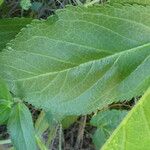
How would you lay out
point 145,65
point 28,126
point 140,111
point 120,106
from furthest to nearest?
point 120,106 → point 28,126 → point 145,65 → point 140,111

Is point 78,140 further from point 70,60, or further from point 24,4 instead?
point 70,60

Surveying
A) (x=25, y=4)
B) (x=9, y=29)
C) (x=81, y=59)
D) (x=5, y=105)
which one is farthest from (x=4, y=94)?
(x=25, y=4)

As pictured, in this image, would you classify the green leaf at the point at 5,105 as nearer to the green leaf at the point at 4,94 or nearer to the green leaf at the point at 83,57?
the green leaf at the point at 4,94

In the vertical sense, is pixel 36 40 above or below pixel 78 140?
above

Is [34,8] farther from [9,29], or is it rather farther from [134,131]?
[134,131]

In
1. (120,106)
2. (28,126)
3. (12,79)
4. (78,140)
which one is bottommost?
(78,140)

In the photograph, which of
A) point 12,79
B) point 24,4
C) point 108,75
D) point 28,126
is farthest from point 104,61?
point 24,4

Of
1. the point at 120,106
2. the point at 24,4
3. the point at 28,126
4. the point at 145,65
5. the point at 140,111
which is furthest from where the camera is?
the point at 120,106

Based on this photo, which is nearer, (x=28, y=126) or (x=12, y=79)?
(x=12, y=79)
